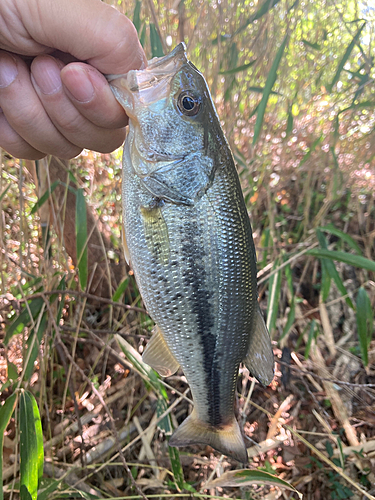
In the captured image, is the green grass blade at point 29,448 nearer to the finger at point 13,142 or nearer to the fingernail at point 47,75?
the finger at point 13,142

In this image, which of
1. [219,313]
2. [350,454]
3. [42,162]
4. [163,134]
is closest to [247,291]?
[219,313]

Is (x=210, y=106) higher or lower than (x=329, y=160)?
lower

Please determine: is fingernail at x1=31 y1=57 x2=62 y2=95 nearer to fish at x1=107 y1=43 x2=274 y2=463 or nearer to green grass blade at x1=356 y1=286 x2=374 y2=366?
fish at x1=107 y1=43 x2=274 y2=463

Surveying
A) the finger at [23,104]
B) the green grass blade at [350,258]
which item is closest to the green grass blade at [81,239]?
the finger at [23,104]

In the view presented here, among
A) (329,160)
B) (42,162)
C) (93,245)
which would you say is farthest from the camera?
(329,160)

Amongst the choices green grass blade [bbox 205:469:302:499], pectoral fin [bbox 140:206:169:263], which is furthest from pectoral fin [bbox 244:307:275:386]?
green grass blade [bbox 205:469:302:499]

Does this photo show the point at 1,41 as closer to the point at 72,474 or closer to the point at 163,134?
the point at 163,134

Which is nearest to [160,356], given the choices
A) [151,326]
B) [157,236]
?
[157,236]
